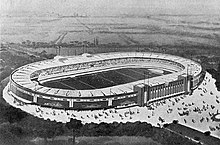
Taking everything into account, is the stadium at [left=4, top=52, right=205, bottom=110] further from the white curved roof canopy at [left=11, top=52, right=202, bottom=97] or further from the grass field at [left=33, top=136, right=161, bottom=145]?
the grass field at [left=33, top=136, right=161, bottom=145]

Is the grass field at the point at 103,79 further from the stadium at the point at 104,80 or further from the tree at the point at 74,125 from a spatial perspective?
the tree at the point at 74,125

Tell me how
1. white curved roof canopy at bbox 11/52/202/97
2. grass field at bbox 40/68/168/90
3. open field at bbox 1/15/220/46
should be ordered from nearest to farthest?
white curved roof canopy at bbox 11/52/202/97
grass field at bbox 40/68/168/90
open field at bbox 1/15/220/46

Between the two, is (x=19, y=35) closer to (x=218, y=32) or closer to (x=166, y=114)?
(x=166, y=114)

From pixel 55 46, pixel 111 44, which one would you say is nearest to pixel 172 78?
pixel 111 44

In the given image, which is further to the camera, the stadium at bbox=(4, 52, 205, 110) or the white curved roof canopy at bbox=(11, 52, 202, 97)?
the white curved roof canopy at bbox=(11, 52, 202, 97)

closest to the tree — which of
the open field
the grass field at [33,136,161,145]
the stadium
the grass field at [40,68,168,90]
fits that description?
the grass field at [33,136,161,145]

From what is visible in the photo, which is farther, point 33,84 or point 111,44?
point 111,44

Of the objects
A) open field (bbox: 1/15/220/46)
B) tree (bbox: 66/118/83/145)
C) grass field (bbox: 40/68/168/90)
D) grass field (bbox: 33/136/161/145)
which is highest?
open field (bbox: 1/15/220/46)

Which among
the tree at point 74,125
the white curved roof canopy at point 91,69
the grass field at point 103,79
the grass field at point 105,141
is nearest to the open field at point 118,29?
the white curved roof canopy at point 91,69

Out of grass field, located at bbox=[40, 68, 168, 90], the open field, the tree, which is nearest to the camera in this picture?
the tree
